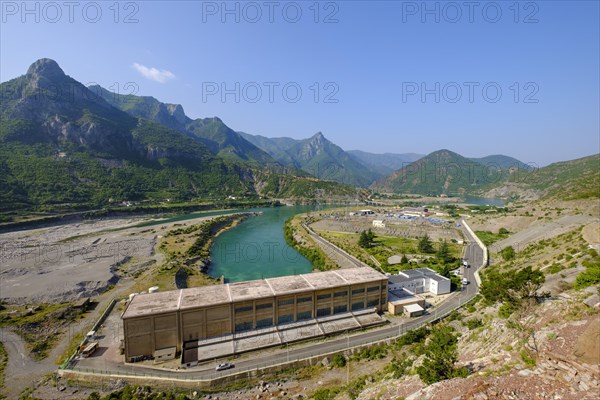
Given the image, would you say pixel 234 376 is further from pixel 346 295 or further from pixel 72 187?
pixel 72 187

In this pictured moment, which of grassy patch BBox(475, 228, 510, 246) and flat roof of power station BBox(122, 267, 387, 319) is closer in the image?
flat roof of power station BBox(122, 267, 387, 319)

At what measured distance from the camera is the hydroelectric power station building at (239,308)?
2238cm

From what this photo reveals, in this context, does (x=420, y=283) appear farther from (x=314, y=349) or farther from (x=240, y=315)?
(x=240, y=315)

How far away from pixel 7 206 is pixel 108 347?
86539 millimetres

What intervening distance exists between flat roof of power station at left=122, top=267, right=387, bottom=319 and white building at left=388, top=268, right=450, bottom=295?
442cm

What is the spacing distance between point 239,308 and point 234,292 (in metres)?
1.86

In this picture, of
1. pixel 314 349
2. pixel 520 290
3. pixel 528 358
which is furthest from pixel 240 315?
pixel 520 290

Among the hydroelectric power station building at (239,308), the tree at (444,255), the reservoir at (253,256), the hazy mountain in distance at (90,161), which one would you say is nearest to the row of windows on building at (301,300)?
the hydroelectric power station building at (239,308)

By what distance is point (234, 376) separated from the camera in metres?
20.5

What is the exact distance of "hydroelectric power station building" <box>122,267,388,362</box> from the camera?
22.4 meters

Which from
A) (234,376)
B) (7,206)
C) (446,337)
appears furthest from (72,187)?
(446,337)

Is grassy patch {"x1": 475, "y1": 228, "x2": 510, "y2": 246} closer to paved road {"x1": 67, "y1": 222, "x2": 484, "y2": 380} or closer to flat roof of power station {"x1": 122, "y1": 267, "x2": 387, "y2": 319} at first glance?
paved road {"x1": 67, "y1": 222, "x2": 484, "y2": 380}

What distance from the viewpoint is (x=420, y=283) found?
34.2 m

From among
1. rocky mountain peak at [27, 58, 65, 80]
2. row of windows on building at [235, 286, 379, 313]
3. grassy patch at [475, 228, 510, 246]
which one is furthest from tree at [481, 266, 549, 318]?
rocky mountain peak at [27, 58, 65, 80]
